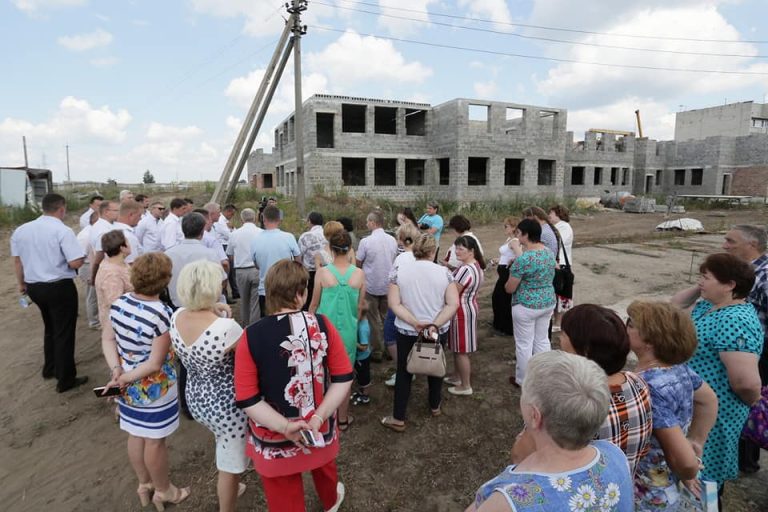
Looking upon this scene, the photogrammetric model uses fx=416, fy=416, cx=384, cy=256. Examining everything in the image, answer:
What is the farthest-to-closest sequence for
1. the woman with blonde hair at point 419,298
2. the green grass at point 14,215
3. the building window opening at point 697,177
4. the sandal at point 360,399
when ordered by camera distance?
the building window opening at point 697,177, the green grass at point 14,215, the sandal at point 360,399, the woman with blonde hair at point 419,298

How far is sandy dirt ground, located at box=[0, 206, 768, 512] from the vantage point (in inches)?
107

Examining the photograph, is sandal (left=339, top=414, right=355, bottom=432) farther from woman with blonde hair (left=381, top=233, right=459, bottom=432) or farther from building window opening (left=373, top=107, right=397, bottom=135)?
building window opening (left=373, top=107, right=397, bottom=135)

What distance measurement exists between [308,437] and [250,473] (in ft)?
4.66

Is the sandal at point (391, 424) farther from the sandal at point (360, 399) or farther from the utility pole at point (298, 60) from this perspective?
the utility pole at point (298, 60)

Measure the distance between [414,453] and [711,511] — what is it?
1841 millimetres

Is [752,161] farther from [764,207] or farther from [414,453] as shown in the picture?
[414,453]

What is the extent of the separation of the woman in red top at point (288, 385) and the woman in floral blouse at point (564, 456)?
92 centimetres

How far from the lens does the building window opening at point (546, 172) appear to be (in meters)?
24.4

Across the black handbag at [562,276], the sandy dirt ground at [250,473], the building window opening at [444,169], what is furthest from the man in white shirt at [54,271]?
the building window opening at [444,169]

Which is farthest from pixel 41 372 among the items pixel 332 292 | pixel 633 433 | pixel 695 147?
pixel 695 147

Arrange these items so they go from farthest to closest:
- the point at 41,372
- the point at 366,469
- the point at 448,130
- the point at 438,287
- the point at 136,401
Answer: the point at 448,130
the point at 41,372
the point at 438,287
the point at 366,469
the point at 136,401

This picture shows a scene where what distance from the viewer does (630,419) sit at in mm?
1554

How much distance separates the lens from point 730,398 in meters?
2.17

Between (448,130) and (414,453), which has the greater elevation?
(448,130)
